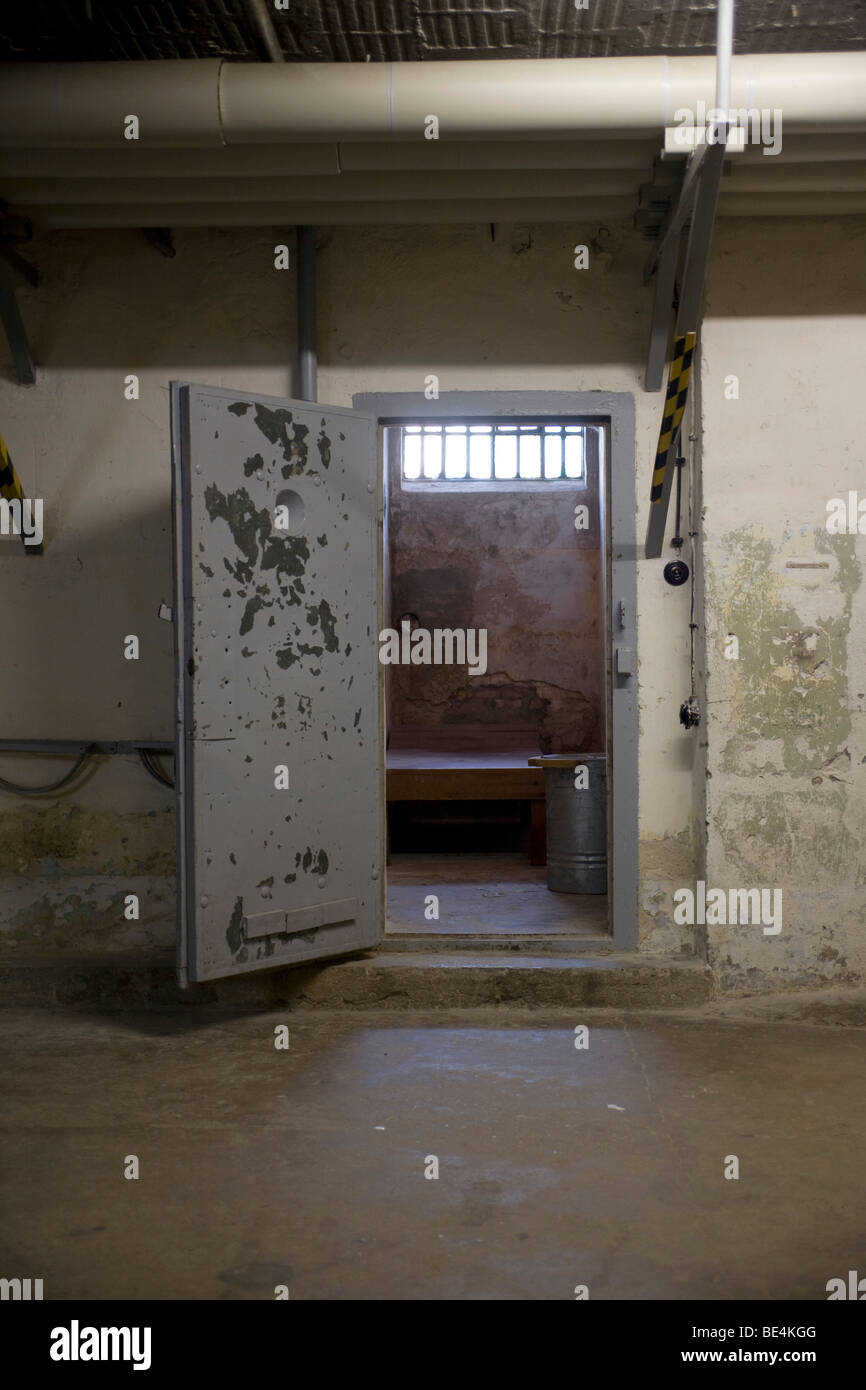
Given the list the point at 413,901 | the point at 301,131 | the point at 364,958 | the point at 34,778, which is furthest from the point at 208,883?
Answer: the point at 301,131

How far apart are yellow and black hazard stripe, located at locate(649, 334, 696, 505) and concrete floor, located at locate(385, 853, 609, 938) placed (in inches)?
80.5

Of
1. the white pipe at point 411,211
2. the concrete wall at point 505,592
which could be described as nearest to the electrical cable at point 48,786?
the white pipe at point 411,211

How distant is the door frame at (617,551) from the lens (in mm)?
5043

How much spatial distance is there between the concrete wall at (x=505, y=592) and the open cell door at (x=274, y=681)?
5413 mm

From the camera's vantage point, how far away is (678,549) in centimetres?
507

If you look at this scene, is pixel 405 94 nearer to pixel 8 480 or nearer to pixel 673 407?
pixel 673 407

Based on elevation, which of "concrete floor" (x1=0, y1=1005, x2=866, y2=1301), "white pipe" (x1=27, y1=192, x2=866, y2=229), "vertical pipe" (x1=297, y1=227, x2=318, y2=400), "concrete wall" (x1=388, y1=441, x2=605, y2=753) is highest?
"white pipe" (x1=27, y1=192, x2=866, y2=229)

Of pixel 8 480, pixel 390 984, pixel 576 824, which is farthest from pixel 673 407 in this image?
pixel 8 480

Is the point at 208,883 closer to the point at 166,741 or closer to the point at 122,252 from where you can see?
the point at 166,741

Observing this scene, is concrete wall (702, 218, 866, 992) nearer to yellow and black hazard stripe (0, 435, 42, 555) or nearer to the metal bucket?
the metal bucket

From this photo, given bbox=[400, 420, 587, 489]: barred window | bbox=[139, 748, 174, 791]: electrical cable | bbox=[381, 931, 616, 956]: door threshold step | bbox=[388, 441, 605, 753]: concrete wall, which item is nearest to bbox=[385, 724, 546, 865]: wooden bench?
bbox=[388, 441, 605, 753]: concrete wall

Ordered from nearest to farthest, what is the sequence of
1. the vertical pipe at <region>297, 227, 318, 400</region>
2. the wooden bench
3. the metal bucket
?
1. the vertical pipe at <region>297, 227, 318, 400</region>
2. the metal bucket
3. the wooden bench

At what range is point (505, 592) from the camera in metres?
10.5

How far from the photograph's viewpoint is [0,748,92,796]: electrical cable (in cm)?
516
